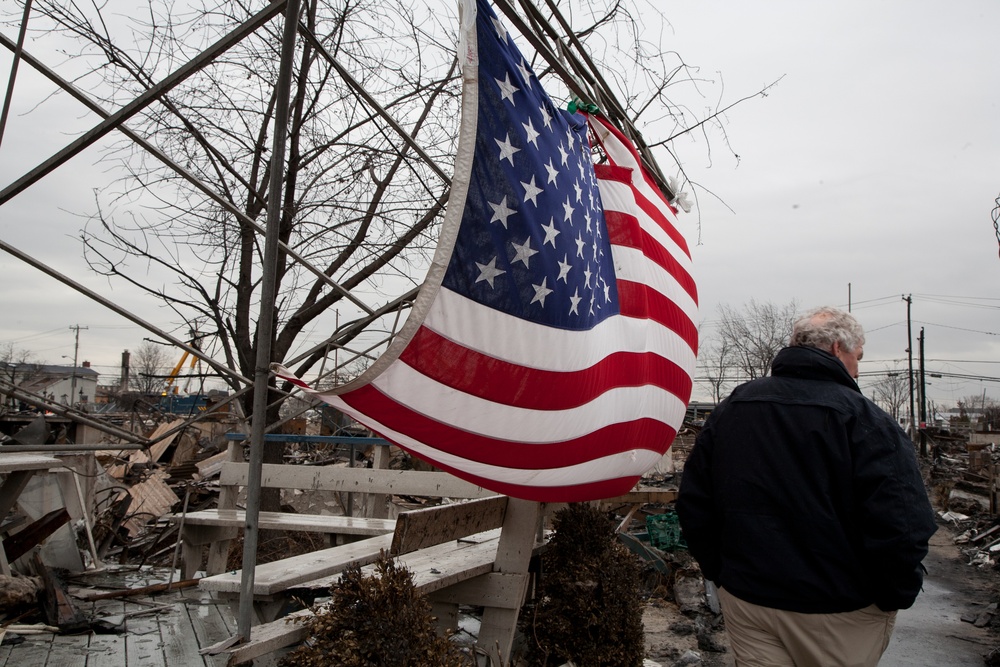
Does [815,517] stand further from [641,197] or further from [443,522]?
[641,197]

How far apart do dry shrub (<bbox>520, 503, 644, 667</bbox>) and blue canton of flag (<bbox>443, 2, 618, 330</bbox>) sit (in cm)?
200

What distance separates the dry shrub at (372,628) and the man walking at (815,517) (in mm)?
1144

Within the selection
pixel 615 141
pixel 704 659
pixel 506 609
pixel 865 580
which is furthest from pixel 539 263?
pixel 704 659

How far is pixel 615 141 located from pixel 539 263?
6.47 ft

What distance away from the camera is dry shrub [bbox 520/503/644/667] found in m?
4.34

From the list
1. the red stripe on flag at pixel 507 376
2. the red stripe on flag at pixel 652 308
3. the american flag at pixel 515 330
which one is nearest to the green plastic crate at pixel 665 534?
the red stripe on flag at pixel 652 308

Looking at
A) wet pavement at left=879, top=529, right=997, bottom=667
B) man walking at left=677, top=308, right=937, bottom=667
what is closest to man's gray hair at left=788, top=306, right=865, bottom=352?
man walking at left=677, top=308, right=937, bottom=667

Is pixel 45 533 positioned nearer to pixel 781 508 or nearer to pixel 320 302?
pixel 320 302

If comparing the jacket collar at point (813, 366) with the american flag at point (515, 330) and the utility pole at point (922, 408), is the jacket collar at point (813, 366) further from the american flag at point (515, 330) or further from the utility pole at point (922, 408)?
the utility pole at point (922, 408)

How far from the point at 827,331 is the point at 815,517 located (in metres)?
0.76

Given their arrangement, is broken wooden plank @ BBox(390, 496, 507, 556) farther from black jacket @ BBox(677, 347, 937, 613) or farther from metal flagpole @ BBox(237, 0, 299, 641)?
black jacket @ BBox(677, 347, 937, 613)

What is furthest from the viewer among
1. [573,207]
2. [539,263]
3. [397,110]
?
[397,110]

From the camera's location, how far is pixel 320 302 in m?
6.65

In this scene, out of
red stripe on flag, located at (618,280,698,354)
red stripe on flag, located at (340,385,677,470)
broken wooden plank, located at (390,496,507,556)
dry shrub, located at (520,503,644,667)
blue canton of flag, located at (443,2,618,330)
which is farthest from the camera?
dry shrub, located at (520,503,644,667)
